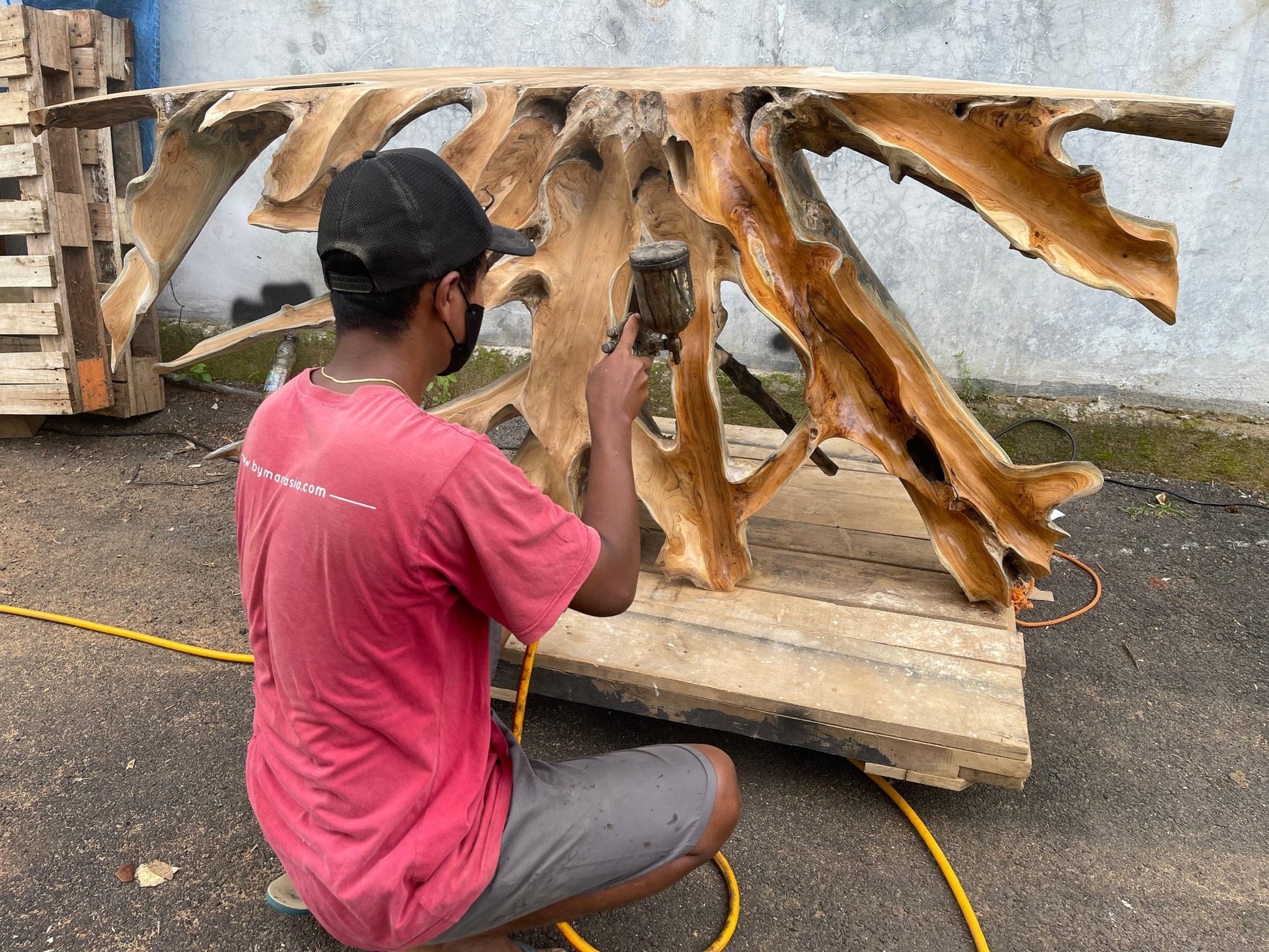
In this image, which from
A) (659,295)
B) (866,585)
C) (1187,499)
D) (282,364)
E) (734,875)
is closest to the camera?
(659,295)

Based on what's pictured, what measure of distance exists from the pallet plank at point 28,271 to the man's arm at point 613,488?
383 centimetres

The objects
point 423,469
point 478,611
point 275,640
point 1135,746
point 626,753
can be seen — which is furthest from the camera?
point 1135,746

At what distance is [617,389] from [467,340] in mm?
289

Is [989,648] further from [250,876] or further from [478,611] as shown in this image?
[250,876]

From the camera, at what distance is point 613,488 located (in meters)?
1.45

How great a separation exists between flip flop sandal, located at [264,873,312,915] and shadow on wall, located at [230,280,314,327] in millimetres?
3720

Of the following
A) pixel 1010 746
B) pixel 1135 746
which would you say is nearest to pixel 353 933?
pixel 1010 746

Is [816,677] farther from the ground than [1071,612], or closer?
farther from the ground

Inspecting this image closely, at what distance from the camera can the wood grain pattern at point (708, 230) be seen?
212cm

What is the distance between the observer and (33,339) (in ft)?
14.9

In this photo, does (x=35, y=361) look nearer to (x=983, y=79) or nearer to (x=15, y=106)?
(x=15, y=106)

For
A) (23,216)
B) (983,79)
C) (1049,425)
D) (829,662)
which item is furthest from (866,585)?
(23,216)

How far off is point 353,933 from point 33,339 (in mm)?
4346

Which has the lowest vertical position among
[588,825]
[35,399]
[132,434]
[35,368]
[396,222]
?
[132,434]
